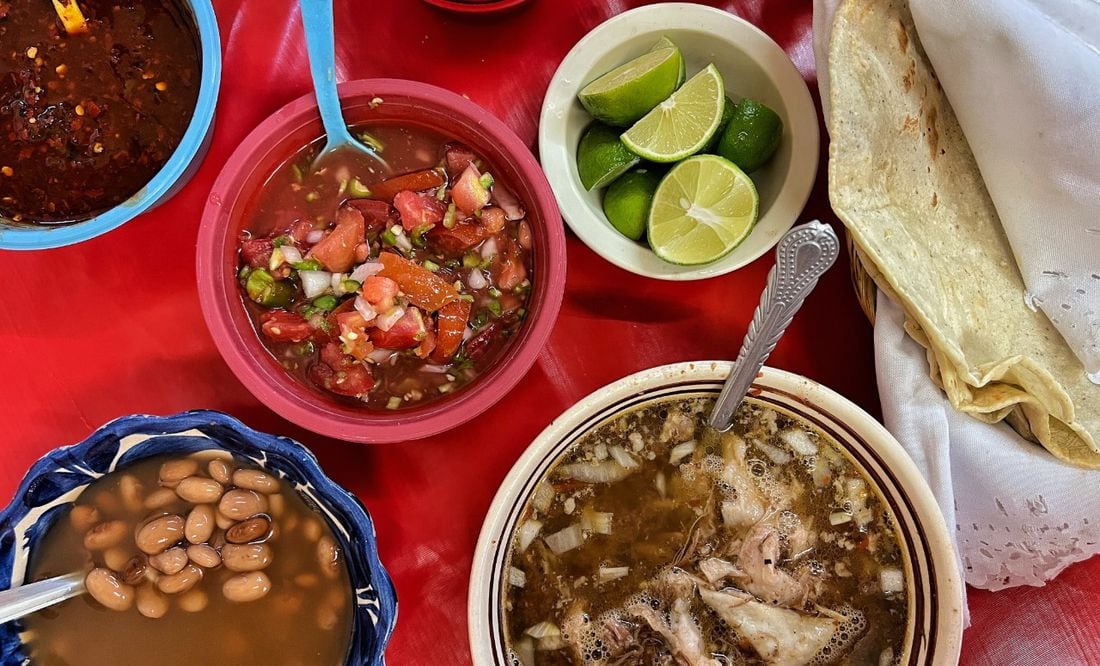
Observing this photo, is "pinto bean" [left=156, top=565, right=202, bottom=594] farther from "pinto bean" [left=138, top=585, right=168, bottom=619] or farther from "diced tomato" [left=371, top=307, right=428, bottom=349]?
"diced tomato" [left=371, top=307, right=428, bottom=349]

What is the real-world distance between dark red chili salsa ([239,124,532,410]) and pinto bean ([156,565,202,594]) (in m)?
0.44

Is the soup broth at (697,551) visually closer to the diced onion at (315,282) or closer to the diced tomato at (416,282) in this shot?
the diced tomato at (416,282)

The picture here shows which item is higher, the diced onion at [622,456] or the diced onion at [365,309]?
the diced onion at [365,309]

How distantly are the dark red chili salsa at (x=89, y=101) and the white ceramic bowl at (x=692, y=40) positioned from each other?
2.50 ft

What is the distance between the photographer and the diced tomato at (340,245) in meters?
1.62

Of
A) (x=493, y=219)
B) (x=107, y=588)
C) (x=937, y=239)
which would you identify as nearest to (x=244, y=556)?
(x=107, y=588)

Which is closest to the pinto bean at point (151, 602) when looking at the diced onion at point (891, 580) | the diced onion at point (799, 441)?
the diced onion at point (799, 441)

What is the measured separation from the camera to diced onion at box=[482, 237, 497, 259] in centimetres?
171

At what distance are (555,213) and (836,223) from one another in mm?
647

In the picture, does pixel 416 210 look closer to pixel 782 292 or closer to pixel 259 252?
pixel 259 252

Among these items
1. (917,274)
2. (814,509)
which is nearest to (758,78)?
(917,274)

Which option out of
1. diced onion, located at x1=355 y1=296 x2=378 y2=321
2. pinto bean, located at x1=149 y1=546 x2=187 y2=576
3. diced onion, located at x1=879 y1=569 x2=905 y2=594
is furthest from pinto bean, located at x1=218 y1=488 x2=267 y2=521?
diced onion, located at x1=879 y1=569 x2=905 y2=594

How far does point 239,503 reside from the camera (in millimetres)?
1612

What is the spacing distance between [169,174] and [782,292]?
1150mm
